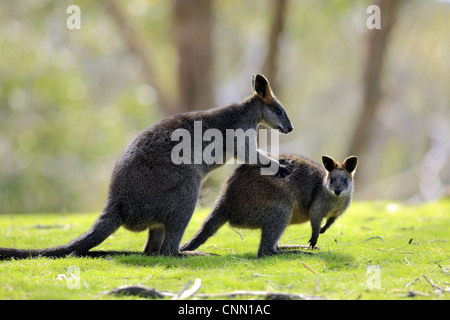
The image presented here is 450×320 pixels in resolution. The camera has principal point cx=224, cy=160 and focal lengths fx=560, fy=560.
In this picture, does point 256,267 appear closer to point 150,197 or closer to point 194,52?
point 150,197

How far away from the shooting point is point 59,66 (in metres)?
21.7

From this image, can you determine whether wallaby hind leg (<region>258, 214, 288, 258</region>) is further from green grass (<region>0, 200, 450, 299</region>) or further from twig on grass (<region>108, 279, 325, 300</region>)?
twig on grass (<region>108, 279, 325, 300</region>)

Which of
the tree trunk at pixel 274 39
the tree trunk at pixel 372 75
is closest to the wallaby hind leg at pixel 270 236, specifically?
the tree trunk at pixel 274 39

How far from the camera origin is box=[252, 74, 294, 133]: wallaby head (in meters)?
7.88

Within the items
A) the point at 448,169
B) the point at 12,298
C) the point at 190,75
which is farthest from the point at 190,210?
the point at 448,169

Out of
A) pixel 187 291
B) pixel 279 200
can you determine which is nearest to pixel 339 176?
pixel 279 200

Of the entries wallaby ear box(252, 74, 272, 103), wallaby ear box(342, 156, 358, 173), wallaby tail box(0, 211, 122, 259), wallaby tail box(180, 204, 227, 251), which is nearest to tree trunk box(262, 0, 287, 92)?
wallaby ear box(252, 74, 272, 103)

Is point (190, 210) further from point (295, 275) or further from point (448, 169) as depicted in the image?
point (448, 169)

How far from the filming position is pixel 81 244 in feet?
20.9

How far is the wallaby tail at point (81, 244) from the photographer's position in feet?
20.6

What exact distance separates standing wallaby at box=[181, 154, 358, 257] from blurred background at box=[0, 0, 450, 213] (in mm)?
4316

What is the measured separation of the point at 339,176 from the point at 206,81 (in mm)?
9751

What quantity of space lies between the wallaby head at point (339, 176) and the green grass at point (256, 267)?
2.47ft
